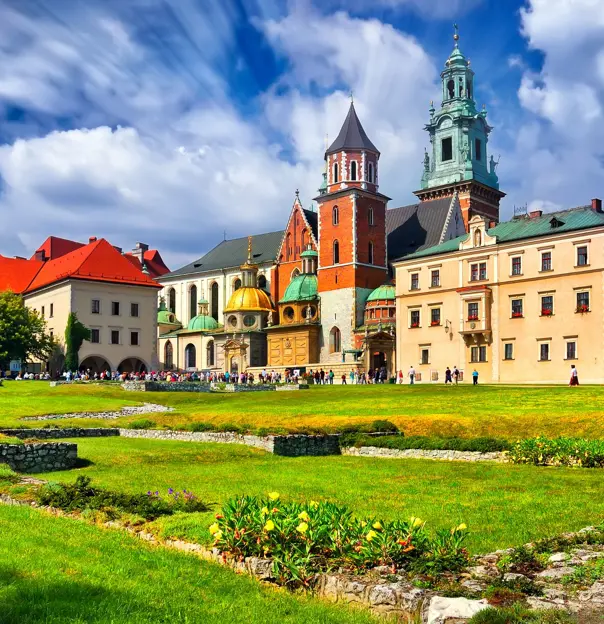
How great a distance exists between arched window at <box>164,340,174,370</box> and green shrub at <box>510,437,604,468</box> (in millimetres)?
84909

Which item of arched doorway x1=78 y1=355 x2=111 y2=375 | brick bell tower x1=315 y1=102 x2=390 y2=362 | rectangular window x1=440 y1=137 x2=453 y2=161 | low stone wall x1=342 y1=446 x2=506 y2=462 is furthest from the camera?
rectangular window x1=440 y1=137 x2=453 y2=161

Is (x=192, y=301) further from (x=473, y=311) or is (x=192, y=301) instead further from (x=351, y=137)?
(x=473, y=311)

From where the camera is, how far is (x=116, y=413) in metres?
38.1

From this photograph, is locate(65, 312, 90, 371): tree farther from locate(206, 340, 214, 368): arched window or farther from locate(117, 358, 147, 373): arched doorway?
locate(206, 340, 214, 368): arched window

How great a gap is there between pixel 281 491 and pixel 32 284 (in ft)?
280

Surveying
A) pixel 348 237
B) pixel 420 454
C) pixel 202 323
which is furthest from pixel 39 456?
pixel 202 323

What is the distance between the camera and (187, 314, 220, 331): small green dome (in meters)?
101

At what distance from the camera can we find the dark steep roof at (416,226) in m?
85.9

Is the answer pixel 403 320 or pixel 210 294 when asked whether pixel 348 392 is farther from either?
pixel 210 294

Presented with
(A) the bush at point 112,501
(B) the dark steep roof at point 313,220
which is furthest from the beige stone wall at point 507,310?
(A) the bush at point 112,501

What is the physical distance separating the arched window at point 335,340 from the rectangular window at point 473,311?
18940mm

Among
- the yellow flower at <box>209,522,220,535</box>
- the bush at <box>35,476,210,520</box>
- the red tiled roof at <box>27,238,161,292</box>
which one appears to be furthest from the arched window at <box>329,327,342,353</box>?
the yellow flower at <box>209,522,220,535</box>

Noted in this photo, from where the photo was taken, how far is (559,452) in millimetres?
20359

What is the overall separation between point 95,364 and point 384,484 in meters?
70.4
